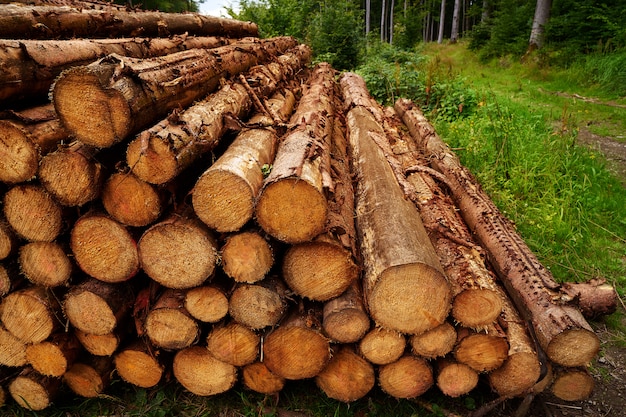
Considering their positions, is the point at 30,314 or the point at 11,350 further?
the point at 11,350

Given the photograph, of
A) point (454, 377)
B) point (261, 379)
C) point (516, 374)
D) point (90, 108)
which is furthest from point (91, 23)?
point (516, 374)

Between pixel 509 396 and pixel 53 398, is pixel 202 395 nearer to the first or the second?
pixel 53 398

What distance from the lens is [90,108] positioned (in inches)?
89.7

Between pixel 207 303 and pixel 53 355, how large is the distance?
115cm

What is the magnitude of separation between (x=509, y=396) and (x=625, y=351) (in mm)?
1393

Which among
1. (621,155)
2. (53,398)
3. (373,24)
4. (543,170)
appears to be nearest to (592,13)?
(621,155)

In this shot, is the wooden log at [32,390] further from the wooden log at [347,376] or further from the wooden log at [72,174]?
the wooden log at [347,376]

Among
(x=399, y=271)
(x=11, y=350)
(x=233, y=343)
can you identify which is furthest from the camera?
(x=11, y=350)

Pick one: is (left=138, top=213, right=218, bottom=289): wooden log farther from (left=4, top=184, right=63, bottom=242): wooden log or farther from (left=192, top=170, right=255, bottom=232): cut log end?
(left=4, top=184, right=63, bottom=242): wooden log

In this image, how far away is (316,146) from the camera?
2.90 m

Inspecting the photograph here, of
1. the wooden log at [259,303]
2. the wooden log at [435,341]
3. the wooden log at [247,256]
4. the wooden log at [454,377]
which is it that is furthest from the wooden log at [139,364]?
the wooden log at [454,377]

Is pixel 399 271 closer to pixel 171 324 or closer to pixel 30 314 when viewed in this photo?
pixel 171 324

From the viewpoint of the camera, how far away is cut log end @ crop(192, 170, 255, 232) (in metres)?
2.38

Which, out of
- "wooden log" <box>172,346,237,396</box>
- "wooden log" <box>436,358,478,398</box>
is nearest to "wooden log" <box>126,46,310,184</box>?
"wooden log" <box>172,346,237,396</box>
